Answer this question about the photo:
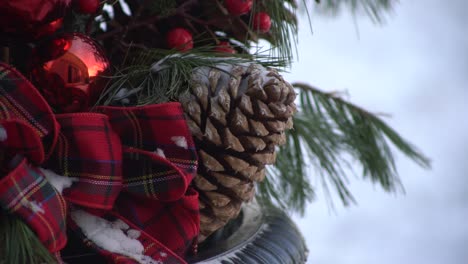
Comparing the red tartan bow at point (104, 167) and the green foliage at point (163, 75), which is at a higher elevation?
the green foliage at point (163, 75)

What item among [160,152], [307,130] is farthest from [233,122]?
[307,130]

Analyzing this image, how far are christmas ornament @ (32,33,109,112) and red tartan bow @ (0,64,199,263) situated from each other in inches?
0.5

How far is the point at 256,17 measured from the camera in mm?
334

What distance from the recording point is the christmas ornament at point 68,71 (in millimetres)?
259

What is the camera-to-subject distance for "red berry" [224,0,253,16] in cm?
32

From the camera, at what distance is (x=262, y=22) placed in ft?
1.08

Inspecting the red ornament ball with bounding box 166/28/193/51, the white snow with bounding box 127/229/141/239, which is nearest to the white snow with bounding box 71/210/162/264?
the white snow with bounding box 127/229/141/239

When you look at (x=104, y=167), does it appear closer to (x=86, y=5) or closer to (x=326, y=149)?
(x=86, y=5)

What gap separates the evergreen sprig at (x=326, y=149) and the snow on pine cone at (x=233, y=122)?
13 centimetres


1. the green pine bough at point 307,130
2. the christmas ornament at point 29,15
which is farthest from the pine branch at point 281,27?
the christmas ornament at point 29,15

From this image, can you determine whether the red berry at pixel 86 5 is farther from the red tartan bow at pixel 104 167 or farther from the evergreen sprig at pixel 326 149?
the evergreen sprig at pixel 326 149

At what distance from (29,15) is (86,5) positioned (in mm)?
41

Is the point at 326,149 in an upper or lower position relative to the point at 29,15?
lower

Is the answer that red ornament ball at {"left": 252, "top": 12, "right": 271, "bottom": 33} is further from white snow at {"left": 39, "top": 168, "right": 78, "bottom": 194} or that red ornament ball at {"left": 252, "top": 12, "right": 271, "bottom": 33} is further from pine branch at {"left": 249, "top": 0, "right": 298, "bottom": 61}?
white snow at {"left": 39, "top": 168, "right": 78, "bottom": 194}
